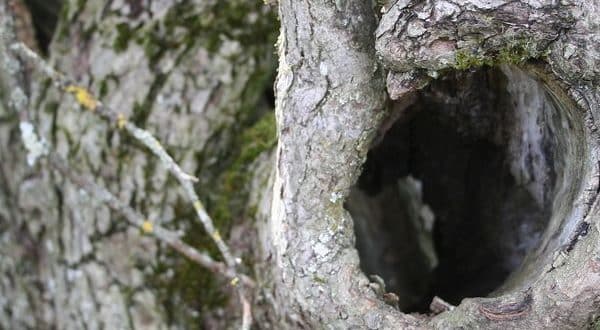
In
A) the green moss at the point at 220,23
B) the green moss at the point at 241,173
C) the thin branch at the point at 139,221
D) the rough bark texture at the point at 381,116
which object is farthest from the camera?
the green moss at the point at 220,23

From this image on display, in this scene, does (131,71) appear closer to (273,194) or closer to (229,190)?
(229,190)

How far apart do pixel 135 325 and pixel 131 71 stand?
65cm

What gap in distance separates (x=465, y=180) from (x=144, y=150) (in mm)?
828

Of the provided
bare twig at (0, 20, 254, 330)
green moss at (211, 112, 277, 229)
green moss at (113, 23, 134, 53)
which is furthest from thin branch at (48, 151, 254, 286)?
green moss at (113, 23, 134, 53)

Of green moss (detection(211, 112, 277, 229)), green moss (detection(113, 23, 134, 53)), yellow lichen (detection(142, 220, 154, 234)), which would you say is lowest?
yellow lichen (detection(142, 220, 154, 234))

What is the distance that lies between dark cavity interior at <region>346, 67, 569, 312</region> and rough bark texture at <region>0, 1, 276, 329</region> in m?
0.38

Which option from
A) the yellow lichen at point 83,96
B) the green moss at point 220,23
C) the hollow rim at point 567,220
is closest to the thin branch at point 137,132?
the yellow lichen at point 83,96

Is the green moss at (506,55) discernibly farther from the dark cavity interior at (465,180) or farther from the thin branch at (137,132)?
the thin branch at (137,132)

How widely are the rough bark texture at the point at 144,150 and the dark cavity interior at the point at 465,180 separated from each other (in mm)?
377

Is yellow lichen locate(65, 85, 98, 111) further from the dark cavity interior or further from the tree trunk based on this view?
the dark cavity interior

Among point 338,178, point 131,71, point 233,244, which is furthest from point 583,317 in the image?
point 131,71

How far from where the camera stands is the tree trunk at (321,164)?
3.56ft

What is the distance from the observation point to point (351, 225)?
1.30 m

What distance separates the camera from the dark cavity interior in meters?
1.42
